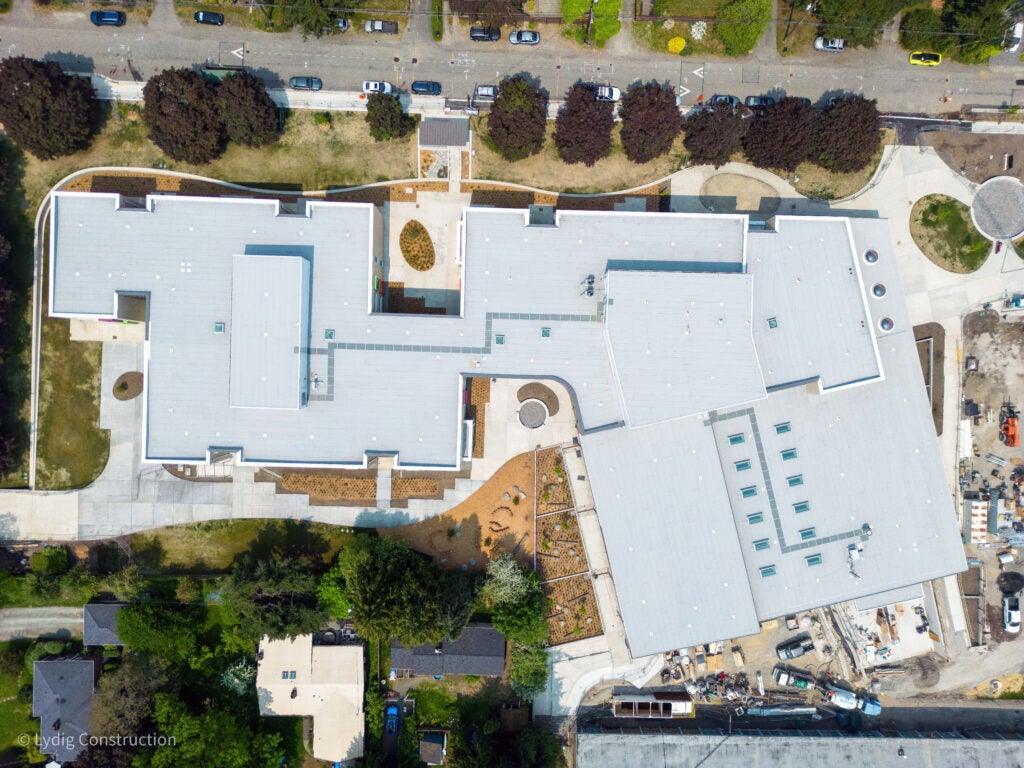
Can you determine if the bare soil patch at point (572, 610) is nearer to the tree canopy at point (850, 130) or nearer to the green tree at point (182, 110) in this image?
the tree canopy at point (850, 130)

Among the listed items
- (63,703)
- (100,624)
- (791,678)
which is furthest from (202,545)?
(791,678)

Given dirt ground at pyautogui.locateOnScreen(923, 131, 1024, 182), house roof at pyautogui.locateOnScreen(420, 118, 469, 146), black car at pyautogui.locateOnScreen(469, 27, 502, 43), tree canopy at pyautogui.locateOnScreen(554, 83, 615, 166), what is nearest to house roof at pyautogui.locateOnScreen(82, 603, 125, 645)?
house roof at pyautogui.locateOnScreen(420, 118, 469, 146)

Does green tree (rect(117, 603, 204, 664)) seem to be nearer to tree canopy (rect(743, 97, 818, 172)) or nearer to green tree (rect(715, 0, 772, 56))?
tree canopy (rect(743, 97, 818, 172))

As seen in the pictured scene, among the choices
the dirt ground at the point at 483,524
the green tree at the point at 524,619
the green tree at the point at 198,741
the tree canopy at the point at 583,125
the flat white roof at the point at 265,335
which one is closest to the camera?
the flat white roof at the point at 265,335

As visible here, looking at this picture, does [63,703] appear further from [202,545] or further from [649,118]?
[649,118]

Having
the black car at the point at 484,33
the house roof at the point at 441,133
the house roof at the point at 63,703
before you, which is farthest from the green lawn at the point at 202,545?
the black car at the point at 484,33

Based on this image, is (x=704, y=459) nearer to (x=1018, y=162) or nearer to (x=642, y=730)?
(x=642, y=730)

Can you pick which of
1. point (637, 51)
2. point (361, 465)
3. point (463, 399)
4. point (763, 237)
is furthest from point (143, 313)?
point (763, 237)
